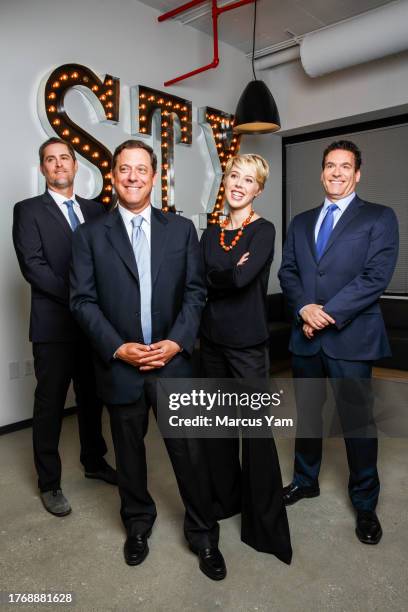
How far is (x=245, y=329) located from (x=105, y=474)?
4.14ft

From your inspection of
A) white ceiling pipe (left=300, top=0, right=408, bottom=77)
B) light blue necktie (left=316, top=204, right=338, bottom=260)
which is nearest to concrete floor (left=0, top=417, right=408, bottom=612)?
light blue necktie (left=316, top=204, right=338, bottom=260)

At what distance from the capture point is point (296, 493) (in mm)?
2531

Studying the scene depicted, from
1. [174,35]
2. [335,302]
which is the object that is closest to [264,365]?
[335,302]

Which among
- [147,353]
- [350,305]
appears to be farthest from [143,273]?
[350,305]

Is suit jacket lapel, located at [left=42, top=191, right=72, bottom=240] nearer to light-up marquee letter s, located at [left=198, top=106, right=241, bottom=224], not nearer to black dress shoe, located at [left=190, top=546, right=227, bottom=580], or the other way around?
black dress shoe, located at [left=190, top=546, right=227, bottom=580]

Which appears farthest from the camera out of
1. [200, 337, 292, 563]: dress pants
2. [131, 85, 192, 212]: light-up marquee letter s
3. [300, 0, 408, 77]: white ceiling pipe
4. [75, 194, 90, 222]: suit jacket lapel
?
[131, 85, 192, 212]: light-up marquee letter s

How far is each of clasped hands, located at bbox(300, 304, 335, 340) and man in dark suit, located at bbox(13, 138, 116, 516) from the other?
3.59 ft

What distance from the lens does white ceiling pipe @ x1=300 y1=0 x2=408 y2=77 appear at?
402 centimetres

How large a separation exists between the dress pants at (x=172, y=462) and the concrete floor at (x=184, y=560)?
0.47 feet

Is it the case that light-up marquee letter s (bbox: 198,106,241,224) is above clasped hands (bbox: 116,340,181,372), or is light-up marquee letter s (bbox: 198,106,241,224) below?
above

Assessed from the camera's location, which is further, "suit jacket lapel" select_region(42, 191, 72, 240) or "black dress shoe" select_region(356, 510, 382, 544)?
"suit jacket lapel" select_region(42, 191, 72, 240)

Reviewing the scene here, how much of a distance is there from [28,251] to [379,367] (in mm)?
3691

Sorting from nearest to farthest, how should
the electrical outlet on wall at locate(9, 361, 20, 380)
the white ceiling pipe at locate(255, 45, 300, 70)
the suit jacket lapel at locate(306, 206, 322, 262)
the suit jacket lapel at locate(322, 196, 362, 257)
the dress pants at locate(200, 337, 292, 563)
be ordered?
the dress pants at locate(200, 337, 292, 563) < the suit jacket lapel at locate(322, 196, 362, 257) < the suit jacket lapel at locate(306, 206, 322, 262) < the electrical outlet on wall at locate(9, 361, 20, 380) < the white ceiling pipe at locate(255, 45, 300, 70)

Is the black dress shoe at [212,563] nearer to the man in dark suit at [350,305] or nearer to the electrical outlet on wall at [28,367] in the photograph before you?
the man in dark suit at [350,305]
